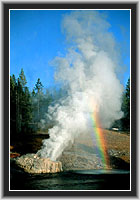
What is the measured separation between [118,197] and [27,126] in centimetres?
992

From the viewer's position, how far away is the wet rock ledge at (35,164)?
8.70 m

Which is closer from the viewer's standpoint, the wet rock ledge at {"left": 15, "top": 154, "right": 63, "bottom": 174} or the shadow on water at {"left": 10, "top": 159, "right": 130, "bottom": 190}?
the shadow on water at {"left": 10, "top": 159, "right": 130, "bottom": 190}

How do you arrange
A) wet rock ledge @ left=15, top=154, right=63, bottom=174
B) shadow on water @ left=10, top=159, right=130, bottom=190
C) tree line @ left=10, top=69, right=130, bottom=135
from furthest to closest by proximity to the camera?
tree line @ left=10, top=69, right=130, bottom=135 → wet rock ledge @ left=15, top=154, right=63, bottom=174 → shadow on water @ left=10, top=159, right=130, bottom=190

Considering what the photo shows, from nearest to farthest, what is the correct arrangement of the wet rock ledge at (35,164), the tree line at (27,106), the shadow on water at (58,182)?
the shadow on water at (58,182) < the wet rock ledge at (35,164) < the tree line at (27,106)

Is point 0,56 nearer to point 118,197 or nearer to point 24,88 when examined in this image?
point 118,197

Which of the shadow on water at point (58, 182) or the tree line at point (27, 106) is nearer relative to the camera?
the shadow on water at point (58, 182)

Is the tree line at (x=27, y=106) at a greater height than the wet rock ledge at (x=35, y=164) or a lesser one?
greater

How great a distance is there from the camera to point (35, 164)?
885 cm

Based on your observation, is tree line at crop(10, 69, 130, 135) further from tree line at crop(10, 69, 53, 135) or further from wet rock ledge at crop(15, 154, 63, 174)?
wet rock ledge at crop(15, 154, 63, 174)

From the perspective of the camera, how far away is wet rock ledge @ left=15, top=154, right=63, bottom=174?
870 cm

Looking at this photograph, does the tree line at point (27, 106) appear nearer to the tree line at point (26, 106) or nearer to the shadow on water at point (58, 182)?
the tree line at point (26, 106)

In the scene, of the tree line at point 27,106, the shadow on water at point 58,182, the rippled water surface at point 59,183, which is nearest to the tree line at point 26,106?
the tree line at point 27,106

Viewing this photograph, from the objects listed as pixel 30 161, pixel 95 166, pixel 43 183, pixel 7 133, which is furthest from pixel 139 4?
pixel 95 166

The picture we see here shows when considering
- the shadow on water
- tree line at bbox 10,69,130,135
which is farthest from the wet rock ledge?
tree line at bbox 10,69,130,135
